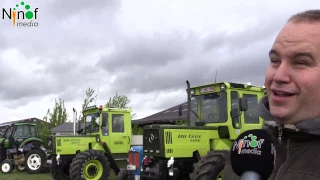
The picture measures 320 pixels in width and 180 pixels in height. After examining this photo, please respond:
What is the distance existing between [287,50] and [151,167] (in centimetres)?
675

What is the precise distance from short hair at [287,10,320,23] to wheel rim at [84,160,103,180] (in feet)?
33.2

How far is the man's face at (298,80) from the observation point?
135cm

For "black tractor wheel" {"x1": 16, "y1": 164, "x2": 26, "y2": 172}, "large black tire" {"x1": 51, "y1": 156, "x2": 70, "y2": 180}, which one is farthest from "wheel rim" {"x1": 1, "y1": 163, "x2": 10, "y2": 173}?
"large black tire" {"x1": 51, "y1": 156, "x2": 70, "y2": 180}

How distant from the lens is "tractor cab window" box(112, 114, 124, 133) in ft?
40.7

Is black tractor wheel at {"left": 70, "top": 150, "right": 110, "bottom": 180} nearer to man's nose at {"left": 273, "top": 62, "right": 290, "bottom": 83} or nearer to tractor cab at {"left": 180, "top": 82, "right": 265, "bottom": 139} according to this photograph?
tractor cab at {"left": 180, "top": 82, "right": 265, "bottom": 139}

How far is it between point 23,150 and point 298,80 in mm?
17572

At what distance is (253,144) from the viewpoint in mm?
1350

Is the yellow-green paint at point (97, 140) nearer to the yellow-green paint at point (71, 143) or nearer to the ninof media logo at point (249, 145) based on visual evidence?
the yellow-green paint at point (71, 143)

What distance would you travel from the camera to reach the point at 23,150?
17.4 m

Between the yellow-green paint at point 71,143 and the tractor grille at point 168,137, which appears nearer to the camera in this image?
the tractor grille at point 168,137

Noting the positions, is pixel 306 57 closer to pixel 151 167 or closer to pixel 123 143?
pixel 151 167

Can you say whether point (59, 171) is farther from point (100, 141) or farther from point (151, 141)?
point (151, 141)

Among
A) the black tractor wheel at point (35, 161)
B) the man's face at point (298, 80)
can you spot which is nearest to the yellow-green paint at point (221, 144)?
the man's face at point (298, 80)

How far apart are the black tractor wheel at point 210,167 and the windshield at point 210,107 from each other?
1348 mm
